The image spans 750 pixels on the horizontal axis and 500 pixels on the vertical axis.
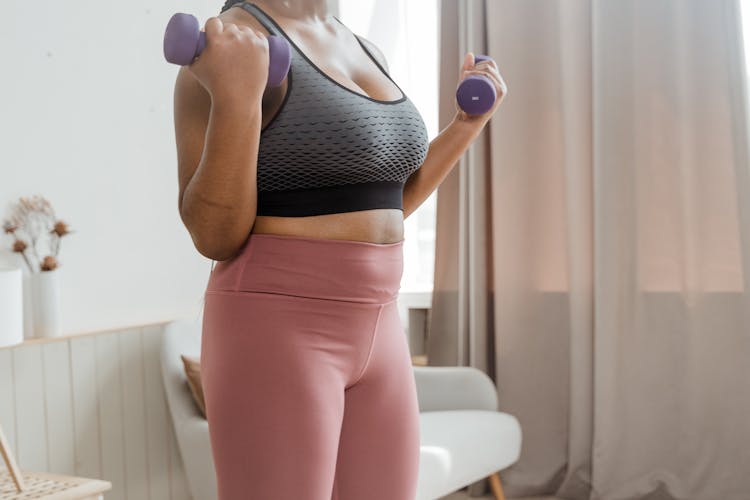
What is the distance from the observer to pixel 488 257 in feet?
10.1

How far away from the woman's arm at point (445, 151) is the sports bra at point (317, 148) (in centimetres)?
20

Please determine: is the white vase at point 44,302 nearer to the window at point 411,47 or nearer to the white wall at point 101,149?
the white wall at point 101,149

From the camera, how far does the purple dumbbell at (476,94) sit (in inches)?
44.1

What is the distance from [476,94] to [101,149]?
153cm

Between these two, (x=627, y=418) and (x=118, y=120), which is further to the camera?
(x=627, y=418)

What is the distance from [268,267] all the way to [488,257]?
2259 millimetres

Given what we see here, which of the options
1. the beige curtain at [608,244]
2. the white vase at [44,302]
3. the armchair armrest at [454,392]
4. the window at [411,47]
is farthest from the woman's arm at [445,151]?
the window at [411,47]

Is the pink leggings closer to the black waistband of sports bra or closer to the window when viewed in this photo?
the black waistband of sports bra

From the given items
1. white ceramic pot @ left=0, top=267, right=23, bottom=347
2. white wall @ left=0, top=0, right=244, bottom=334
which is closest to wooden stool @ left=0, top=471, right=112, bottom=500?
white ceramic pot @ left=0, top=267, right=23, bottom=347

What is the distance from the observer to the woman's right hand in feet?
2.53

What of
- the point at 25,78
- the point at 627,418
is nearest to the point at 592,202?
the point at 627,418

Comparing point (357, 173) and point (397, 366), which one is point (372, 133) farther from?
point (397, 366)

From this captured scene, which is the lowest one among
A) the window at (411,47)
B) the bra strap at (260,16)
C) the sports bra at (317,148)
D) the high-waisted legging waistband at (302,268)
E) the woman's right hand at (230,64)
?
the high-waisted legging waistband at (302,268)

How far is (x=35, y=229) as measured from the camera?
216 cm
